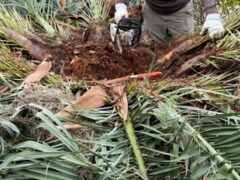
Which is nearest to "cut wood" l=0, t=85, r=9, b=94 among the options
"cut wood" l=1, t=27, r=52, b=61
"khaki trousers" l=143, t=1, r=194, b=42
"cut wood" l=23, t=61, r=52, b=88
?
"cut wood" l=23, t=61, r=52, b=88

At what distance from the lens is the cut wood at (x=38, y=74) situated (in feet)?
6.29

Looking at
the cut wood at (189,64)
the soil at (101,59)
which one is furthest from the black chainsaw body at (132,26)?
the cut wood at (189,64)

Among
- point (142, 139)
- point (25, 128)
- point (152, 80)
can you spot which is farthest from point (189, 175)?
point (152, 80)

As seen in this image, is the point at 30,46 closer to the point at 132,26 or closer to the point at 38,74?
the point at 38,74

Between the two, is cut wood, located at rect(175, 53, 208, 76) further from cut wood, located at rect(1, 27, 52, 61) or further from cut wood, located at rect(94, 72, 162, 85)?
cut wood, located at rect(1, 27, 52, 61)

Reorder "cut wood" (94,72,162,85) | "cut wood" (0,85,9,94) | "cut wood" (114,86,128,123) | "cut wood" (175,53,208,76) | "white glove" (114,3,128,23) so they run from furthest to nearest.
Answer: "white glove" (114,3,128,23) < "cut wood" (175,53,208,76) < "cut wood" (94,72,162,85) < "cut wood" (0,85,9,94) < "cut wood" (114,86,128,123)

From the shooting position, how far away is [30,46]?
8.12ft

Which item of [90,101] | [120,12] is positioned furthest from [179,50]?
[120,12]

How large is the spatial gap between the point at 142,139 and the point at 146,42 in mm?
1439

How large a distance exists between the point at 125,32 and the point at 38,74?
3.15 feet

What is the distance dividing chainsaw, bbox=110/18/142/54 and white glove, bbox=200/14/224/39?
16.6 inches

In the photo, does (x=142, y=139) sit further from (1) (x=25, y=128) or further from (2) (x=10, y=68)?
(2) (x=10, y=68)

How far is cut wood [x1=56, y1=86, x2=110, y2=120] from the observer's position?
1.70m

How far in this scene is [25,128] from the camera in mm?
1621
